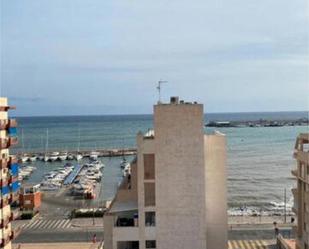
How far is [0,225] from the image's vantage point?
34.6 m

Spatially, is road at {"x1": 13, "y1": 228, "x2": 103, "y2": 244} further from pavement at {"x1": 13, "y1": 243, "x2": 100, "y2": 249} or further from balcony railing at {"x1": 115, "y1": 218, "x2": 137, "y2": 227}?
balcony railing at {"x1": 115, "y1": 218, "x2": 137, "y2": 227}

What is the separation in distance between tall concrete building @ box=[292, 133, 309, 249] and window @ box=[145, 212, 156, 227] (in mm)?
9183

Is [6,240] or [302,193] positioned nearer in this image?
[302,193]

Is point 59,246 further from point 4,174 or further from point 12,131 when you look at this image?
point 12,131

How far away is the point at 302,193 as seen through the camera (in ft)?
107

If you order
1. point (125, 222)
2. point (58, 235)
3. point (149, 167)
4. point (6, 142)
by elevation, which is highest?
point (6, 142)

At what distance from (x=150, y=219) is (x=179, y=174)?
295 centimetres

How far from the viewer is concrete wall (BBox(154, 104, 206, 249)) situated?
28984mm

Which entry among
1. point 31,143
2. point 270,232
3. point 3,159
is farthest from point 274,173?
point 31,143

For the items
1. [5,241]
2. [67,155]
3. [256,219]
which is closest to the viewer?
[5,241]

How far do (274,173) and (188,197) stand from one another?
75.0 metres

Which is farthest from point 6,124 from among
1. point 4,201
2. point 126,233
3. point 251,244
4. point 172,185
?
point 251,244

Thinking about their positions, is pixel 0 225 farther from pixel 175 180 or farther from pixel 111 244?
pixel 175 180

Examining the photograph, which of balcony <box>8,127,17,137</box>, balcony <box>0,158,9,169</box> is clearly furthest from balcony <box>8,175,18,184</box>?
balcony <box>8,127,17,137</box>
